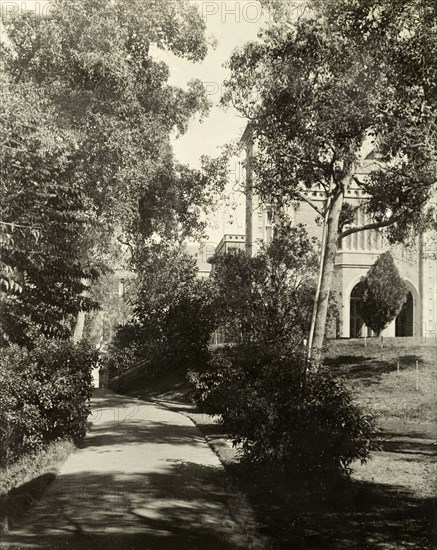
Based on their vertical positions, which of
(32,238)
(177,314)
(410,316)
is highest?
(32,238)

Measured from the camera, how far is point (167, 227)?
70.5ft

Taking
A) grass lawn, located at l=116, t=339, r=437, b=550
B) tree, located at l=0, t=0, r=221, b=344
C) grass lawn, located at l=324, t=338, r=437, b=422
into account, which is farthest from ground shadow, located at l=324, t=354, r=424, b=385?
tree, located at l=0, t=0, r=221, b=344

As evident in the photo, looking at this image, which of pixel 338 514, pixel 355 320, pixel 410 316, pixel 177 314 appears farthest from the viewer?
pixel 410 316

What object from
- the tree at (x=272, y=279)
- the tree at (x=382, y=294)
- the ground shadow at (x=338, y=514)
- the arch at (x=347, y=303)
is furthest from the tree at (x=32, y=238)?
the arch at (x=347, y=303)

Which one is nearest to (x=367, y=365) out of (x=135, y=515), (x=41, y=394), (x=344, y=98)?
(x=344, y=98)

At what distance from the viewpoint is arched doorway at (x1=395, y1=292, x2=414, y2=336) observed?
32.5 metres

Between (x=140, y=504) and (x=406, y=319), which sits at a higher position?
(x=406, y=319)

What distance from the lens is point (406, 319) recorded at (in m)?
32.8

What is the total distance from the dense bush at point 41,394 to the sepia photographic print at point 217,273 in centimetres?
5

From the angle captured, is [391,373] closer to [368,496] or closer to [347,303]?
[347,303]

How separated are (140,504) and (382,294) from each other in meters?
19.5

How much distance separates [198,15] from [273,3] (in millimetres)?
4645

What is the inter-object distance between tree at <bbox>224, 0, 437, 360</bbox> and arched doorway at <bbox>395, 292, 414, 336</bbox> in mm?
17754

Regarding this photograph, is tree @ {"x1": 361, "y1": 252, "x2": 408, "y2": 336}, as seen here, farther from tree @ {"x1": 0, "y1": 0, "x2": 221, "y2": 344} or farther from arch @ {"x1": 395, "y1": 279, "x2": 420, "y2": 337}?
tree @ {"x1": 0, "y1": 0, "x2": 221, "y2": 344}
